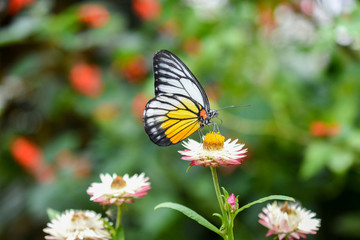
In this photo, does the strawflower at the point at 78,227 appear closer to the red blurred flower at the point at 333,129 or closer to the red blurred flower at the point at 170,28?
the red blurred flower at the point at 333,129

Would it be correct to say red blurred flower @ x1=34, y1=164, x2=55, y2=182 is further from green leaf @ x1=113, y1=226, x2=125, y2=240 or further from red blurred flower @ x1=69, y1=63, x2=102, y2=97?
green leaf @ x1=113, y1=226, x2=125, y2=240

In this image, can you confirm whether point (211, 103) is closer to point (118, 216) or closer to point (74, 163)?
point (74, 163)

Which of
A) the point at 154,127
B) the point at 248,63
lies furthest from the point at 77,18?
the point at 154,127

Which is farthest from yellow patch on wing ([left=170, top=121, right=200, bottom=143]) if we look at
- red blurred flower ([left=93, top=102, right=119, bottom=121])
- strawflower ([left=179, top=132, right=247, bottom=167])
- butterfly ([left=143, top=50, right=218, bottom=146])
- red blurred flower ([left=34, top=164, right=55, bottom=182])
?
red blurred flower ([left=34, top=164, right=55, bottom=182])

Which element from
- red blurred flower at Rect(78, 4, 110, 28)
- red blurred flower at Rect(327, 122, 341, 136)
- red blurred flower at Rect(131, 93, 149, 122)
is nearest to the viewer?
red blurred flower at Rect(327, 122, 341, 136)

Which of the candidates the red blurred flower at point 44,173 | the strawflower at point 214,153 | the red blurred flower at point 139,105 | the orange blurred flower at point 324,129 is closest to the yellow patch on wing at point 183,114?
the strawflower at point 214,153

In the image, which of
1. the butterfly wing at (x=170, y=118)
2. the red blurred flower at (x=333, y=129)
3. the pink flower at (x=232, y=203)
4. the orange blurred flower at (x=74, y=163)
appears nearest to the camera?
the pink flower at (x=232, y=203)
